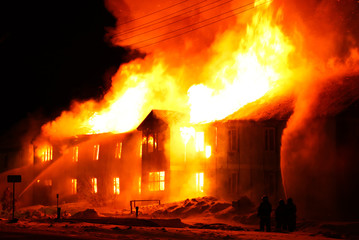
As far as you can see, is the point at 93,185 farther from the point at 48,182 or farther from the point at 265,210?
the point at 265,210

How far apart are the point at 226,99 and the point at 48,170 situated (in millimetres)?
21444

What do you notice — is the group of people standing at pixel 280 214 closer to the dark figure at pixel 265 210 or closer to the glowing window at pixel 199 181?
the dark figure at pixel 265 210

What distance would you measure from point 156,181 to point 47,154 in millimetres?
18125

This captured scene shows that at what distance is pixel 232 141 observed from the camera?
2988 centimetres

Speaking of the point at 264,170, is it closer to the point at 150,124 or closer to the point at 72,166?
the point at 150,124

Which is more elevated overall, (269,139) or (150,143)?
(150,143)

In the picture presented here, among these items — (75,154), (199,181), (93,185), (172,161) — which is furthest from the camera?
(75,154)

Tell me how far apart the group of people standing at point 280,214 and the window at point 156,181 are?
621 inches

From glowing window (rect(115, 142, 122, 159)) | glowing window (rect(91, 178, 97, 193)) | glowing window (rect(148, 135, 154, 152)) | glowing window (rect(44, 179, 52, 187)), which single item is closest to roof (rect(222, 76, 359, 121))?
glowing window (rect(148, 135, 154, 152))

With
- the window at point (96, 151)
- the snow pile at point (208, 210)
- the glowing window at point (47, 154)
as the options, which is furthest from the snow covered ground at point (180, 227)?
the glowing window at point (47, 154)

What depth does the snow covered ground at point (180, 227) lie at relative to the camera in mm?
16700

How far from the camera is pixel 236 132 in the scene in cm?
2964

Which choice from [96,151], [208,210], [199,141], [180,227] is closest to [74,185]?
[96,151]

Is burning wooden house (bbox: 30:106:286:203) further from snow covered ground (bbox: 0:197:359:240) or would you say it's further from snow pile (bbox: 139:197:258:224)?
snow covered ground (bbox: 0:197:359:240)
